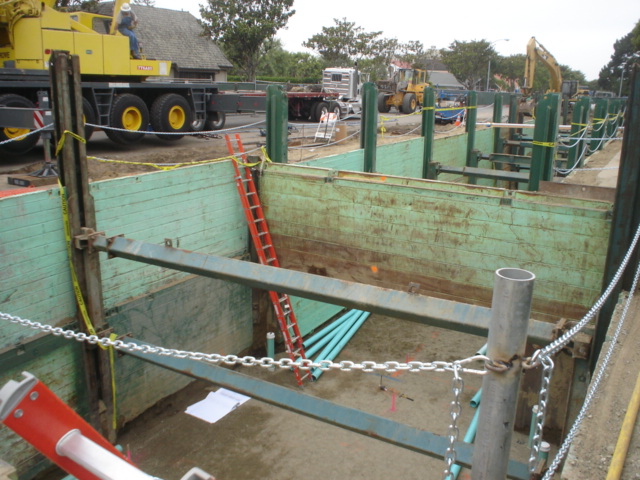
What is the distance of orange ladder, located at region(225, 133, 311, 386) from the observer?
7371 millimetres

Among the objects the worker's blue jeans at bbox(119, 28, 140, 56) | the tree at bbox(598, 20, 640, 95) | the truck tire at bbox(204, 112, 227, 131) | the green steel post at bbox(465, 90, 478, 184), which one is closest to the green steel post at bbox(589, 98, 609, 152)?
the green steel post at bbox(465, 90, 478, 184)

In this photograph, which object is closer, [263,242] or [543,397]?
[543,397]

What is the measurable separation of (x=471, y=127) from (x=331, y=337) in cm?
761

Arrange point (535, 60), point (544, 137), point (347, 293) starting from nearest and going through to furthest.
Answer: point (347, 293) → point (544, 137) → point (535, 60)

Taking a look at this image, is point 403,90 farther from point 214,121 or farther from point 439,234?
point 439,234

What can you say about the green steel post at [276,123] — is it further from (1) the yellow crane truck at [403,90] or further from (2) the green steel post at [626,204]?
(1) the yellow crane truck at [403,90]

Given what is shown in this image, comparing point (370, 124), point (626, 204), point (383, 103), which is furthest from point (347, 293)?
point (383, 103)

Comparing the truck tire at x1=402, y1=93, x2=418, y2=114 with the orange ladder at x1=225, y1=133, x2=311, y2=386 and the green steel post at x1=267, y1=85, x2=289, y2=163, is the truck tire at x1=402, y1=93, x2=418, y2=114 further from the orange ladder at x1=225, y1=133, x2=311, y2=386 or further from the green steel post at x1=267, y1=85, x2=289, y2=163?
the orange ladder at x1=225, y1=133, x2=311, y2=386

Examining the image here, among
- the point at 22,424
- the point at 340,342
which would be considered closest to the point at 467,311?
the point at 22,424

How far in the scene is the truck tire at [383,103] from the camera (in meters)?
29.8

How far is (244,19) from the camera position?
1393 inches

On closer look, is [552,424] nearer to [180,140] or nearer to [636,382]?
[636,382]

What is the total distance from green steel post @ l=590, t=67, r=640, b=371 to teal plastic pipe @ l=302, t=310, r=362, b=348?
460 centimetres

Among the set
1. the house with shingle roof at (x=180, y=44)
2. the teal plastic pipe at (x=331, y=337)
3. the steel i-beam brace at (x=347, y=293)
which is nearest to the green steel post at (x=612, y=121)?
the teal plastic pipe at (x=331, y=337)
